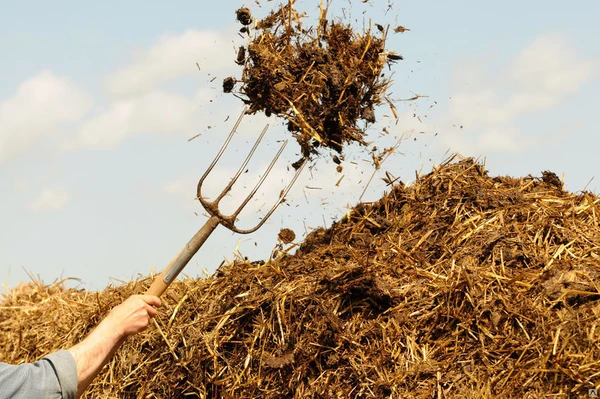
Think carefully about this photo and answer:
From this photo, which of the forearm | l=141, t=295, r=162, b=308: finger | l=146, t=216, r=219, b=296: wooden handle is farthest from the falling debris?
the forearm

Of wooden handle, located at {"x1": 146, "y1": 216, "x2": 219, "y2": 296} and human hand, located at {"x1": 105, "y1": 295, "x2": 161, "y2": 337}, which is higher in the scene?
wooden handle, located at {"x1": 146, "y1": 216, "x2": 219, "y2": 296}

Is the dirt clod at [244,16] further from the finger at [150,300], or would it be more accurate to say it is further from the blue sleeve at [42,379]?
the blue sleeve at [42,379]

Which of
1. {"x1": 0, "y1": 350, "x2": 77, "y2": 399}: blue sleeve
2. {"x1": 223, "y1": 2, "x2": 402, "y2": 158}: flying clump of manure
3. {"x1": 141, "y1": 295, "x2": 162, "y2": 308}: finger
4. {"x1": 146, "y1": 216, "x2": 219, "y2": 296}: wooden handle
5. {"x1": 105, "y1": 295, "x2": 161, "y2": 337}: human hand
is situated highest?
{"x1": 223, "y1": 2, "x2": 402, "y2": 158}: flying clump of manure

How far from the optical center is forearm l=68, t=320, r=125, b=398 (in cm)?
281

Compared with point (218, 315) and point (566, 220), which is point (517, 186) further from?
point (218, 315)

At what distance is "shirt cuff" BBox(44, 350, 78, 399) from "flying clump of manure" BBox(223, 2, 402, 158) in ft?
7.41

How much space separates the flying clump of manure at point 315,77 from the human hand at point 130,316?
1.73 meters

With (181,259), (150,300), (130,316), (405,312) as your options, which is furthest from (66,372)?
(405,312)

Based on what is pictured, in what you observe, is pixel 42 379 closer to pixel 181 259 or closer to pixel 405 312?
pixel 181 259

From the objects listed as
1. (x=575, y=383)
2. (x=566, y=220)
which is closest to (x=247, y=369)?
(x=575, y=383)

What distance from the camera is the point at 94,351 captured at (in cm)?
288

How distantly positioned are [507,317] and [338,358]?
93cm

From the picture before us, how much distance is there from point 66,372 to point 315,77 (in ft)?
8.50

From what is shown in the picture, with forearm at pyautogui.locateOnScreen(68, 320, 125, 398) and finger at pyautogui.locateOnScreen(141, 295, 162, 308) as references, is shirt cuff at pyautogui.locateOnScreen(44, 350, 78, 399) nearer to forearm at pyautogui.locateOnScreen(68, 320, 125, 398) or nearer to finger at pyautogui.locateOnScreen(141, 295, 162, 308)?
forearm at pyautogui.locateOnScreen(68, 320, 125, 398)
